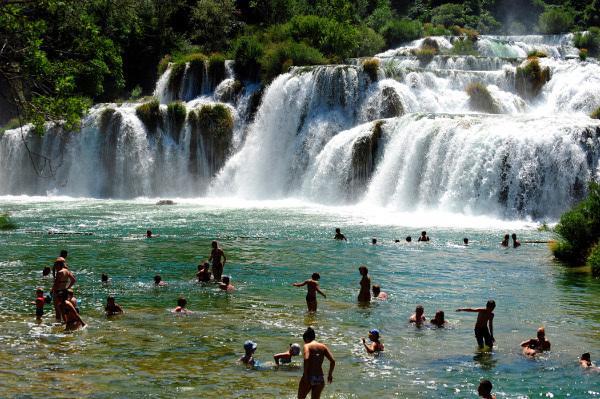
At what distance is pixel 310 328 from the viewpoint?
1176 cm

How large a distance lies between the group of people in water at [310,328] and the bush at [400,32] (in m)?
46.8

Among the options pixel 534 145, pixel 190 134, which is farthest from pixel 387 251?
pixel 190 134

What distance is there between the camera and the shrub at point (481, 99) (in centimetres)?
4488

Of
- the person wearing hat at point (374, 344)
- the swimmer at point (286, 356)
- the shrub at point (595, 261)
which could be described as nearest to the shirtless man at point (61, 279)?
the swimmer at point (286, 356)

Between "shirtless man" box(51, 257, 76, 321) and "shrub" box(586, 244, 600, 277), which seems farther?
"shrub" box(586, 244, 600, 277)

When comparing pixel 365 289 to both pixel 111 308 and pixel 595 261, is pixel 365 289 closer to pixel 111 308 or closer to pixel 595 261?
pixel 111 308

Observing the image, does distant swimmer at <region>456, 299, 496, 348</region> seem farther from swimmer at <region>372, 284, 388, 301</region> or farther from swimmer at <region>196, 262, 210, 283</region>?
swimmer at <region>196, 262, 210, 283</region>

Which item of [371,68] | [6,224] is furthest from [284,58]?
[6,224]

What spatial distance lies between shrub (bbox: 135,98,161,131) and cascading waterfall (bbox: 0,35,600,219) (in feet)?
0.88

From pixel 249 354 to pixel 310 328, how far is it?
113 inches

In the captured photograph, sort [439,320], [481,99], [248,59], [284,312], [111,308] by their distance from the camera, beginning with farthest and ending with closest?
1. [248,59]
2. [481,99]
3. [284,312]
4. [111,308]
5. [439,320]

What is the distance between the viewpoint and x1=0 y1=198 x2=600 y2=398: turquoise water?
1344cm

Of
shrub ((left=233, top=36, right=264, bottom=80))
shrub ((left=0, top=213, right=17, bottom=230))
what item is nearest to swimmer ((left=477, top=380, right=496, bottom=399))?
shrub ((left=0, top=213, right=17, bottom=230))

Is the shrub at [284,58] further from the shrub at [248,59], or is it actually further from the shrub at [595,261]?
the shrub at [595,261]
